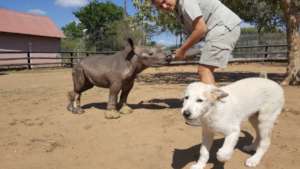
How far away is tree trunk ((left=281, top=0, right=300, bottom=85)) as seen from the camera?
376 inches

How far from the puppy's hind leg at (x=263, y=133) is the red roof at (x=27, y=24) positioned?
26.4 metres

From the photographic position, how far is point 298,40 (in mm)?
9805

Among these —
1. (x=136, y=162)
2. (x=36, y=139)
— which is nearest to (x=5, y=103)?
(x=36, y=139)

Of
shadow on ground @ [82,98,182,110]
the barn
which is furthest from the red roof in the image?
shadow on ground @ [82,98,182,110]

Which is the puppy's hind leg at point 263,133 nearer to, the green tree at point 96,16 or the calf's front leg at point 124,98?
the calf's front leg at point 124,98

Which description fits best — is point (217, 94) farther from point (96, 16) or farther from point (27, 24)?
point (96, 16)

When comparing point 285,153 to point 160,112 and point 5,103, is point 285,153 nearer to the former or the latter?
point 160,112

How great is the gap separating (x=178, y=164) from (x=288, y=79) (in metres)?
6.93

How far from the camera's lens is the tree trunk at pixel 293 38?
31.3 ft

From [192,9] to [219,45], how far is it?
60cm

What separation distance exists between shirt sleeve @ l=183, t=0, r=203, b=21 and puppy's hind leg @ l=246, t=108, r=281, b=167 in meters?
1.27

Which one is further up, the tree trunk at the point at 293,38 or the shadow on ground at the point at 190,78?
the tree trunk at the point at 293,38

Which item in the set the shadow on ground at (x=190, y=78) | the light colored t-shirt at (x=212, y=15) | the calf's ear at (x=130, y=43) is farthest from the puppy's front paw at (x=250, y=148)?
the shadow on ground at (x=190, y=78)

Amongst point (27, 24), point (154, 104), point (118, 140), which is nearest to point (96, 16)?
point (27, 24)
